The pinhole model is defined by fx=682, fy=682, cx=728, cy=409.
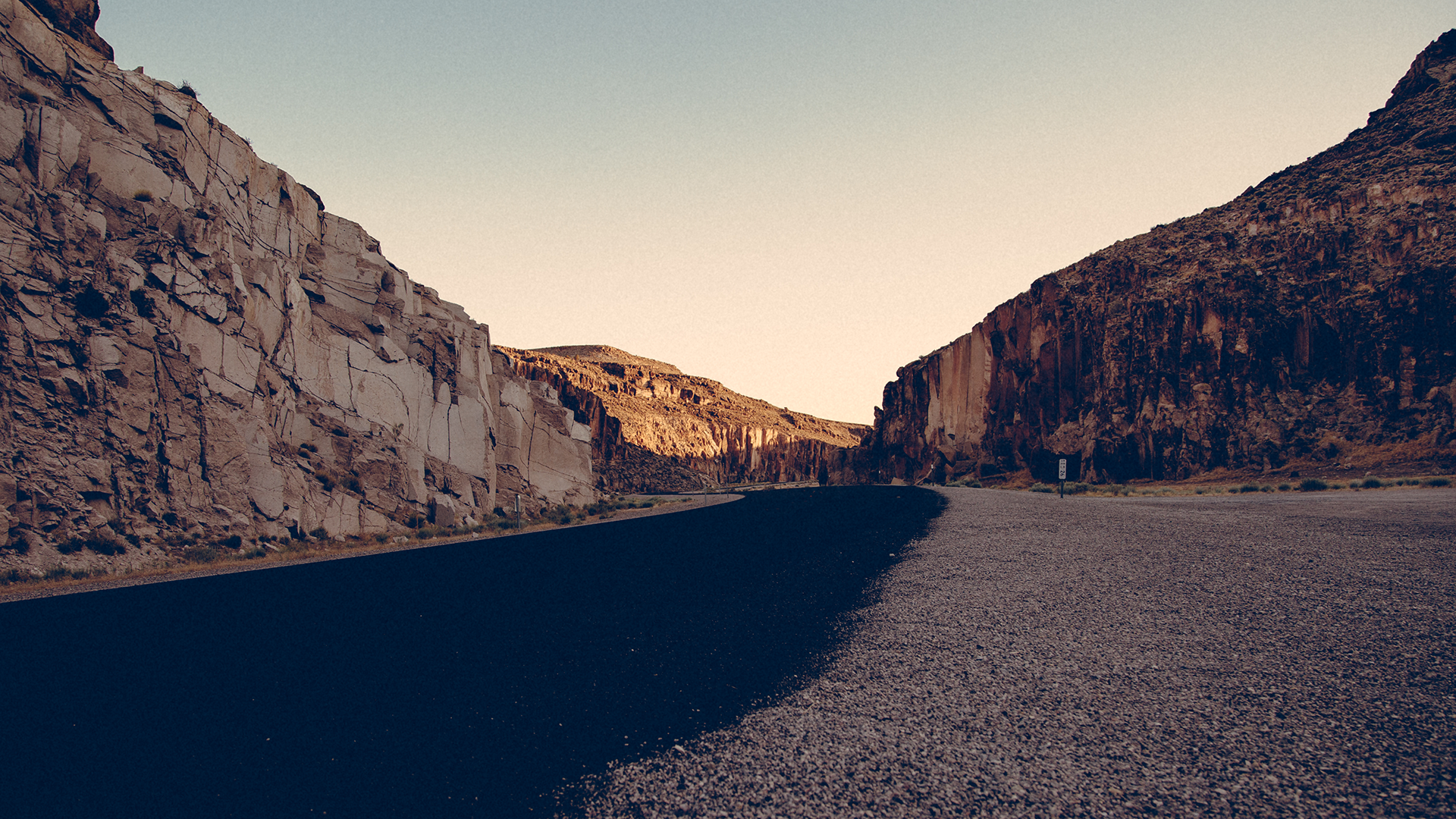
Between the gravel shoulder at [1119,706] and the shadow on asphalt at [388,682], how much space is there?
1.78 ft

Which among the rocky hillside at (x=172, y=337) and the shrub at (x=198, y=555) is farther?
the shrub at (x=198, y=555)

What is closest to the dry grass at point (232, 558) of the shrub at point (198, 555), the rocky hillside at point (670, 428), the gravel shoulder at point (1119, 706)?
the shrub at point (198, 555)

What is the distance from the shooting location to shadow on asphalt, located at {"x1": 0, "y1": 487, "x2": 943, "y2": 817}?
371 centimetres

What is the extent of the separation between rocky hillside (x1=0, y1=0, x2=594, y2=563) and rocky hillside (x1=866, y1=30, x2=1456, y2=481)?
39458 millimetres

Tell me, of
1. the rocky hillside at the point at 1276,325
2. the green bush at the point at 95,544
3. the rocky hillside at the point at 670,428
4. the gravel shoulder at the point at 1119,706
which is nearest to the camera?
the gravel shoulder at the point at 1119,706

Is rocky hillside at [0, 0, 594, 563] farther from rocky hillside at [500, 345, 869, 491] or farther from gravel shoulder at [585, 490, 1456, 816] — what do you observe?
rocky hillside at [500, 345, 869, 491]

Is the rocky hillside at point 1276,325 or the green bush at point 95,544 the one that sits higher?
the rocky hillside at point 1276,325

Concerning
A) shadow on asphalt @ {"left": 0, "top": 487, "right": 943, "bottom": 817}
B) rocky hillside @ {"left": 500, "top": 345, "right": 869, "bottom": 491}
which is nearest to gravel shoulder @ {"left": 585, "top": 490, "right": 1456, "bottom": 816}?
shadow on asphalt @ {"left": 0, "top": 487, "right": 943, "bottom": 817}

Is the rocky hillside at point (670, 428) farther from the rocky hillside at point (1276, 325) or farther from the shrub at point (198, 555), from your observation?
the shrub at point (198, 555)

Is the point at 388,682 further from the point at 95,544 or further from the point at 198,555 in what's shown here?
the point at 198,555

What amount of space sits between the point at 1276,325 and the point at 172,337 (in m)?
49.2

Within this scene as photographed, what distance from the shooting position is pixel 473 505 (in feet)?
96.1

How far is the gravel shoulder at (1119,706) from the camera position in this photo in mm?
3531

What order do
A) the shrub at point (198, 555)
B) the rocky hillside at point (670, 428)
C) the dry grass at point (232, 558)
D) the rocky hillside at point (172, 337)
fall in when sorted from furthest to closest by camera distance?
the rocky hillside at point (670, 428) < the shrub at point (198, 555) < the rocky hillside at point (172, 337) < the dry grass at point (232, 558)
